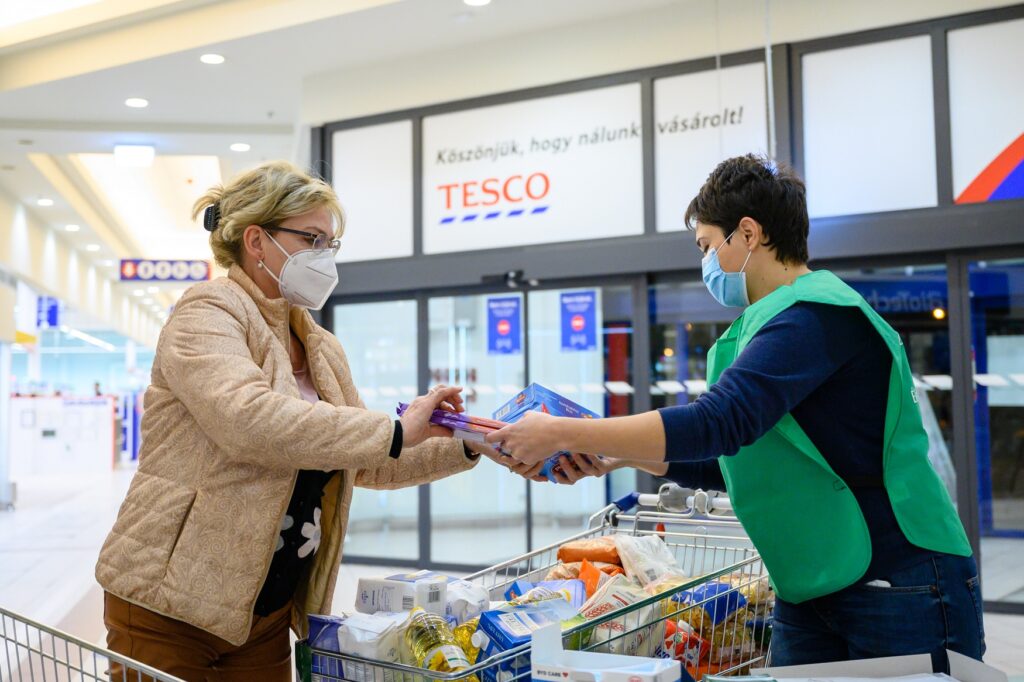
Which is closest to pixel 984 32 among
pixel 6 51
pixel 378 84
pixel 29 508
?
pixel 378 84

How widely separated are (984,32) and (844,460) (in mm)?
5078

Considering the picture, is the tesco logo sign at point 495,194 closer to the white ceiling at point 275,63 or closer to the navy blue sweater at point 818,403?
the white ceiling at point 275,63

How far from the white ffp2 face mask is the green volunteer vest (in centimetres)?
88

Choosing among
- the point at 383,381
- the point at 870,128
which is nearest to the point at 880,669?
the point at 870,128

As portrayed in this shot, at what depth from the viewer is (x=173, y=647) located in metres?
1.63

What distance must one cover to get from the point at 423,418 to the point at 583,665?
1.81ft

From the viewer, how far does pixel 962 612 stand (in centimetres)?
150

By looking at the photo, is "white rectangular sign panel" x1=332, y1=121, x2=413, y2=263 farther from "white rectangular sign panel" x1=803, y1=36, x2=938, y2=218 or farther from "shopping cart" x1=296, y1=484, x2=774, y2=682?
"shopping cart" x1=296, y1=484, x2=774, y2=682

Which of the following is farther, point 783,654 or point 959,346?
point 959,346

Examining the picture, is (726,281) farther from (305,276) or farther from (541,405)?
(305,276)

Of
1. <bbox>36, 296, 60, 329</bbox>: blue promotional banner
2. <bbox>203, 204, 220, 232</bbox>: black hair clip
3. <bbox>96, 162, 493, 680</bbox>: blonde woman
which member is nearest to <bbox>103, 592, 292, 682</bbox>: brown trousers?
<bbox>96, 162, 493, 680</bbox>: blonde woman

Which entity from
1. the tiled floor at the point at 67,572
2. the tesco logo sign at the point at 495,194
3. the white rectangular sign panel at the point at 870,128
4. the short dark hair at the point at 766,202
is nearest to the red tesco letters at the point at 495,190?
the tesco logo sign at the point at 495,194

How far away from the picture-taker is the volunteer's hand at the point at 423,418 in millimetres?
1644

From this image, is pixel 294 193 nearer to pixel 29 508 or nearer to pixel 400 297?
pixel 400 297
